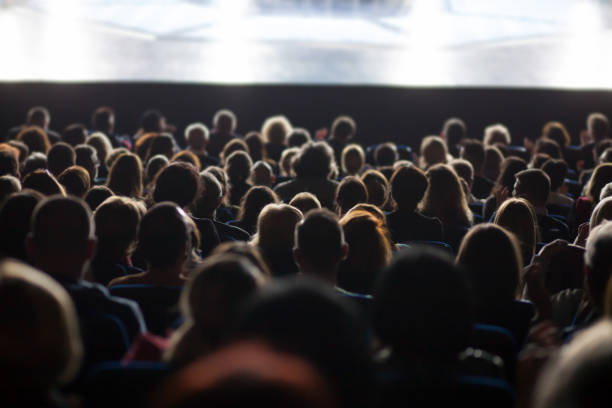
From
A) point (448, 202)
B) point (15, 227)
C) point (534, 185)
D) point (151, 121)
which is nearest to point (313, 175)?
point (448, 202)

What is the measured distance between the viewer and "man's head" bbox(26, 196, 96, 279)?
232cm

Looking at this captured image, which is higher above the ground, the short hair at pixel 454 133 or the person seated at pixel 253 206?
the short hair at pixel 454 133

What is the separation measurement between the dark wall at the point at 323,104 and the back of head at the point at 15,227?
7213mm

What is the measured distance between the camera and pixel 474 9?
1248 cm

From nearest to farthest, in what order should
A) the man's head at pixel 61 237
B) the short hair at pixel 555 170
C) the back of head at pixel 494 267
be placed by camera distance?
the man's head at pixel 61 237
the back of head at pixel 494 267
the short hair at pixel 555 170

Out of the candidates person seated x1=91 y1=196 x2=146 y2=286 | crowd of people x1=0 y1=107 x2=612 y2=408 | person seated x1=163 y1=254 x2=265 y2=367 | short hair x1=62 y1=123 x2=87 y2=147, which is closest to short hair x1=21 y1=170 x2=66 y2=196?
crowd of people x1=0 y1=107 x2=612 y2=408

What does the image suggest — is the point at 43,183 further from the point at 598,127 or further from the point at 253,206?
the point at 598,127

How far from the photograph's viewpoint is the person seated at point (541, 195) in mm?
4004

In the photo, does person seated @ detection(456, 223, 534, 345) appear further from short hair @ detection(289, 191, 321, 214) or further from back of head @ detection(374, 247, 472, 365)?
short hair @ detection(289, 191, 321, 214)

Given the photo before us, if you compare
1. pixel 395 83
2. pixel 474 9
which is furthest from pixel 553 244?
pixel 474 9

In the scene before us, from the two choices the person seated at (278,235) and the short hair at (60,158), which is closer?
the person seated at (278,235)

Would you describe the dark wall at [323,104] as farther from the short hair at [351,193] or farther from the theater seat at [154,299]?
the theater seat at [154,299]

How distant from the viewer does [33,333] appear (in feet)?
4.46

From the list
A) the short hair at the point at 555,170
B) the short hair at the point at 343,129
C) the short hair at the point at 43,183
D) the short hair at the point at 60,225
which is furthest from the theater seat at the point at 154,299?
the short hair at the point at 343,129
